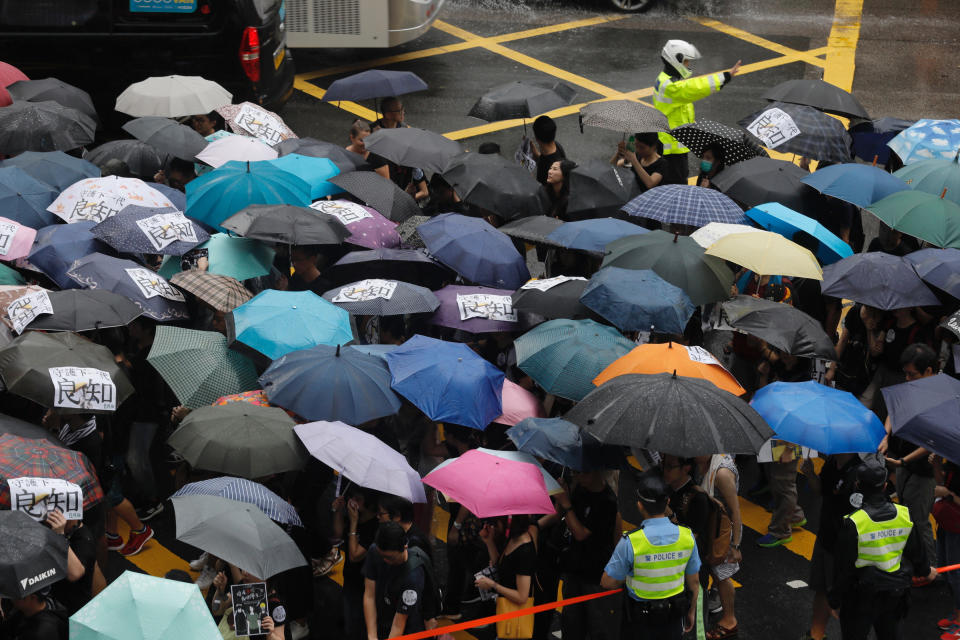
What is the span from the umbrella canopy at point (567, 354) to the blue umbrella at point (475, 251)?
103cm

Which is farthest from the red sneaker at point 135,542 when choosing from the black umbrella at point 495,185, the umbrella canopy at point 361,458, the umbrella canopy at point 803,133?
the umbrella canopy at point 803,133

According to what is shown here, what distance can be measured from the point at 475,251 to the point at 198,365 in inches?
82.7

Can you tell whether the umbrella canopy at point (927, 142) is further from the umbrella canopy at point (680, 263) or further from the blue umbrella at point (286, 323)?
the blue umbrella at point (286, 323)

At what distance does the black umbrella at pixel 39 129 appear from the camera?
922cm

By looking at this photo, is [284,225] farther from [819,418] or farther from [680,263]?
[819,418]

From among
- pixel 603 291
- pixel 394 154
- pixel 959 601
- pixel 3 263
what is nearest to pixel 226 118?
pixel 394 154

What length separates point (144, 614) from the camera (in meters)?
4.56

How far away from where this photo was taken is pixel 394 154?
30.3 feet

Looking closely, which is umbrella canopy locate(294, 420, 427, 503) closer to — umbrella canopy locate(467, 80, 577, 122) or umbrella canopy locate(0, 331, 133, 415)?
umbrella canopy locate(0, 331, 133, 415)

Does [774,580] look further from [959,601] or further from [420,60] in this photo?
[420,60]

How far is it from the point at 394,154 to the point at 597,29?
9.75 m

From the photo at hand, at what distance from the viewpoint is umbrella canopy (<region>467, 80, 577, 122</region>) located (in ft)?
33.0

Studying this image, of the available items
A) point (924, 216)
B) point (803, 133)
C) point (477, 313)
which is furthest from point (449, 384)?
point (803, 133)

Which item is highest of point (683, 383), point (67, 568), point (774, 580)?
point (683, 383)
